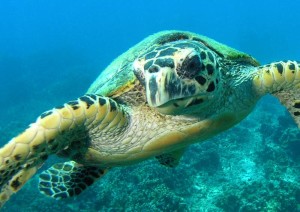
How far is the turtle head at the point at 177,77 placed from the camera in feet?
7.16

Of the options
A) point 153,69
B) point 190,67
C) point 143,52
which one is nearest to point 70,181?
point 143,52

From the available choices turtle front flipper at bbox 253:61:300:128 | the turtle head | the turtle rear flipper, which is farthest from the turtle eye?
the turtle rear flipper

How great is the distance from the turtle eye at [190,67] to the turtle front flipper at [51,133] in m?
0.80

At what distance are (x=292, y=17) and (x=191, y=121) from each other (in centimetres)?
7954

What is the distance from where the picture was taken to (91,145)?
3123 mm

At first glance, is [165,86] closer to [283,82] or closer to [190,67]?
[190,67]

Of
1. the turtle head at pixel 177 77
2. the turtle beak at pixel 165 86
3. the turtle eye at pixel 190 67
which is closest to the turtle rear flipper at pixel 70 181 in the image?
the turtle head at pixel 177 77

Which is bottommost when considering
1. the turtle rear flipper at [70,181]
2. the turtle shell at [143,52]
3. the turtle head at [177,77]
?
the turtle rear flipper at [70,181]

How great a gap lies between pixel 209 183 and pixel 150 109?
5.47 metres

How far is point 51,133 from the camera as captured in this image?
244 centimetres

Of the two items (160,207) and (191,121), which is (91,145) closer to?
(191,121)

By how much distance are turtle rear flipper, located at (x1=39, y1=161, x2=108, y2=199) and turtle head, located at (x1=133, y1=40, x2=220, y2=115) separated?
200cm

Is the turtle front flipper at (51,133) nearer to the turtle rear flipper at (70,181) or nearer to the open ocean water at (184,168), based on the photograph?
the turtle rear flipper at (70,181)

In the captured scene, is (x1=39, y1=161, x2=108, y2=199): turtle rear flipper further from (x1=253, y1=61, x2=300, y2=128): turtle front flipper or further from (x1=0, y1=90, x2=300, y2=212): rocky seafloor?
(x1=0, y1=90, x2=300, y2=212): rocky seafloor
